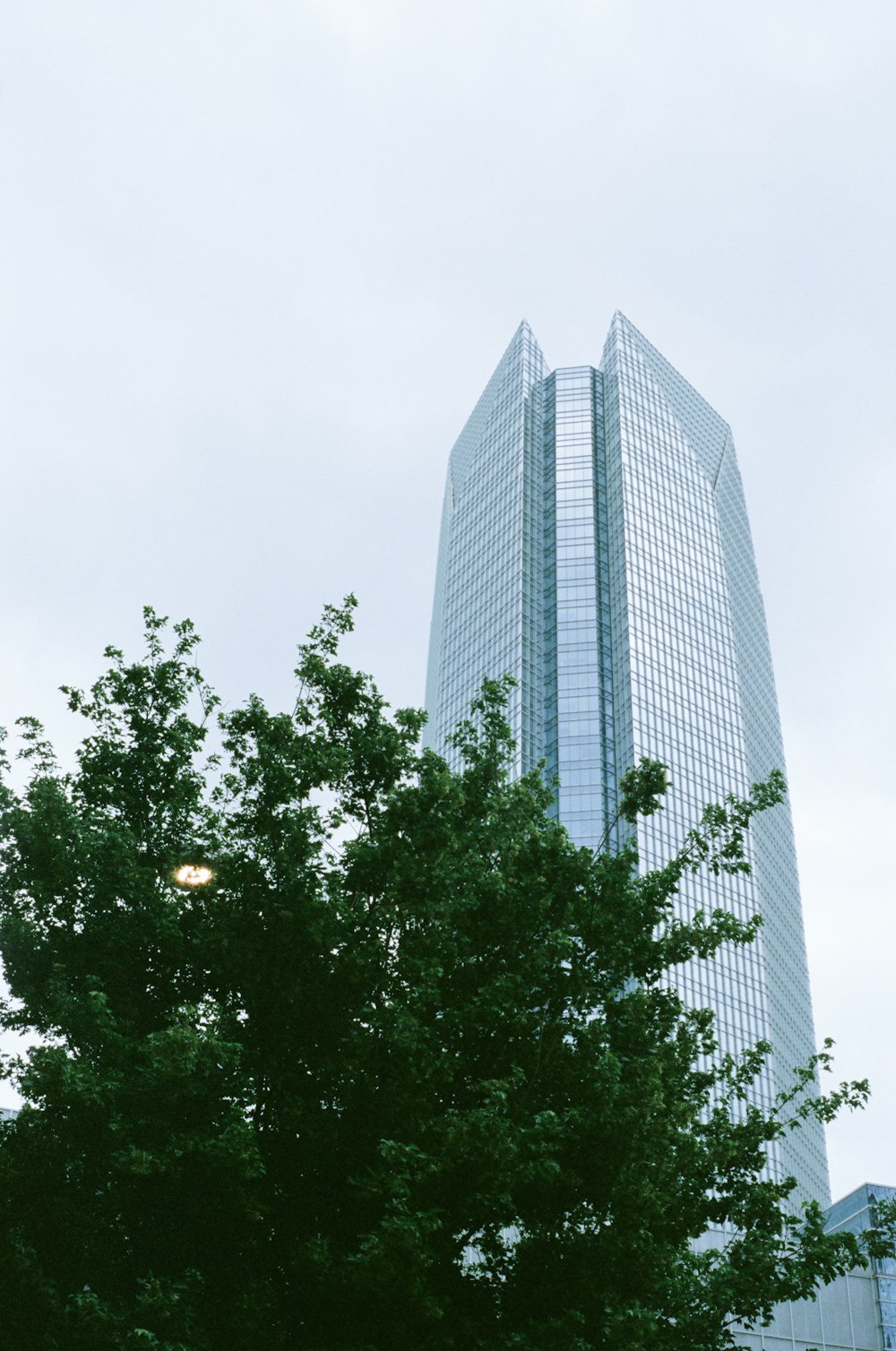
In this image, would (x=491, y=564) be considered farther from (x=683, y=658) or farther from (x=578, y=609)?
(x=683, y=658)

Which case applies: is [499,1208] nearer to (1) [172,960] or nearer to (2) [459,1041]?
(2) [459,1041]

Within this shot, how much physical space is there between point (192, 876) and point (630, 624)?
131 metres

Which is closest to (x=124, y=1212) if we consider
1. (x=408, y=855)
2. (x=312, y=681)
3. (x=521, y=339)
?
(x=408, y=855)

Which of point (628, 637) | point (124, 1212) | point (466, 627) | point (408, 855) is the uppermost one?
point (466, 627)

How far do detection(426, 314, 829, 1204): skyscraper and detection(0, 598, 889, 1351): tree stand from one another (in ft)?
340

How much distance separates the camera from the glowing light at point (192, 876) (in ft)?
50.3

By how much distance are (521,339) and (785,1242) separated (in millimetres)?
175873

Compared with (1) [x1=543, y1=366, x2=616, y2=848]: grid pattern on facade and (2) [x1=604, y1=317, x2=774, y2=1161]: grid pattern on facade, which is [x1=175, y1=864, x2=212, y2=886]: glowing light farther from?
(1) [x1=543, y1=366, x2=616, y2=848]: grid pattern on facade

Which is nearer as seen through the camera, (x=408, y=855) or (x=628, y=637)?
(x=408, y=855)

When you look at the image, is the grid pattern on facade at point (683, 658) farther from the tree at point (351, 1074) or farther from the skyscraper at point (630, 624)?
the tree at point (351, 1074)

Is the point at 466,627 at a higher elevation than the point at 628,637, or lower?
higher

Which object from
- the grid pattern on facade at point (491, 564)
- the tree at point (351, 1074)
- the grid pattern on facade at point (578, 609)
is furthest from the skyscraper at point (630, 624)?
the tree at point (351, 1074)

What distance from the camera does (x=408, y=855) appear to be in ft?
50.0

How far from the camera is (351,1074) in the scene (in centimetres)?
1391
